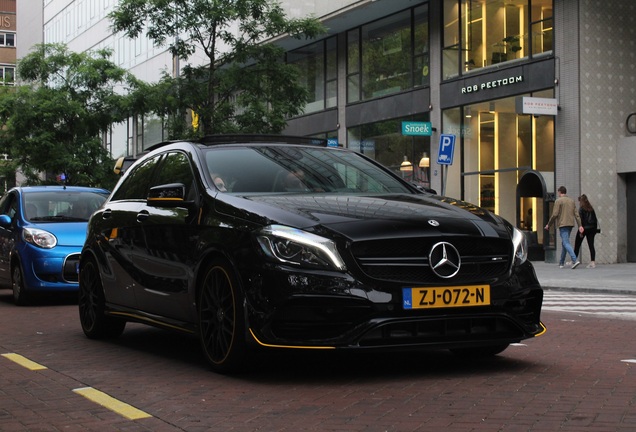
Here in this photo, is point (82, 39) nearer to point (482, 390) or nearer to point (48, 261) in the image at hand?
point (48, 261)

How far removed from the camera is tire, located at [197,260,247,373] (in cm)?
643

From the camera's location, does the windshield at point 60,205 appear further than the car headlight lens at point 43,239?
Yes

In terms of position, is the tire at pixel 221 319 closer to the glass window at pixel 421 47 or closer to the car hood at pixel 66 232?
the car hood at pixel 66 232

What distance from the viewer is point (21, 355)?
26.7 feet

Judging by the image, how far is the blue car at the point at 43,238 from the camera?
13156mm

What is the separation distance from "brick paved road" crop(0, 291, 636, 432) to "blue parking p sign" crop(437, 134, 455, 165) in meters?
13.0

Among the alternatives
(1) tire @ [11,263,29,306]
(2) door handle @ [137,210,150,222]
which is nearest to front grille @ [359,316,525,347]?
(2) door handle @ [137,210,150,222]

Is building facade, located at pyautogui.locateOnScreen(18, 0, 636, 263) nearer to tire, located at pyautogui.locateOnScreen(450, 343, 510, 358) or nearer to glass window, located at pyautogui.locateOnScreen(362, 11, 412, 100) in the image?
glass window, located at pyautogui.locateOnScreen(362, 11, 412, 100)

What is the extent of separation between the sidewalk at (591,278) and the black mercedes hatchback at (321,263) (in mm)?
9775

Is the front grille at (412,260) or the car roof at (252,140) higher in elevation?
the car roof at (252,140)

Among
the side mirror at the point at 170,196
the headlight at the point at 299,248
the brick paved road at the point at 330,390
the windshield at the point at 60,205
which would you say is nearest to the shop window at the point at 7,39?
the windshield at the point at 60,205

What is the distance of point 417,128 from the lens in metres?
27.4

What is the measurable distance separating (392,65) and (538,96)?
6.97 metres

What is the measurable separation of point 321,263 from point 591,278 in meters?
14.1
